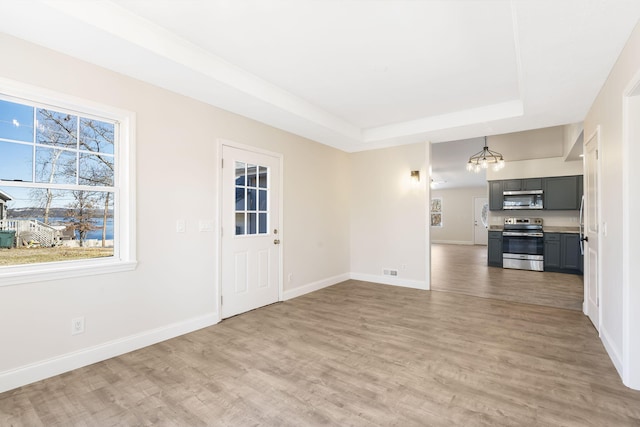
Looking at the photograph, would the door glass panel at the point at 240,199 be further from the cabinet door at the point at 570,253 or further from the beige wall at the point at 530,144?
the cabinet door at the point at 570,253

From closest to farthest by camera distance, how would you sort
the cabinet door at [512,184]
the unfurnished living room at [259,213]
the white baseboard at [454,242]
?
the unfurnished living room at [259,213] < the cabinet door at [512,184] < the white baseboard at [454,242]

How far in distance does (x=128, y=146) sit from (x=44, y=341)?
1712 mm

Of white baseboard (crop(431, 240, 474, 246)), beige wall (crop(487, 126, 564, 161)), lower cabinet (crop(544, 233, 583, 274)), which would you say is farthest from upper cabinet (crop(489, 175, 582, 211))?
white baseboard (crop(431, 240, 474, 246))

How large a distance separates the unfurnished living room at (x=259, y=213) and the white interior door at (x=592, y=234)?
6 cm

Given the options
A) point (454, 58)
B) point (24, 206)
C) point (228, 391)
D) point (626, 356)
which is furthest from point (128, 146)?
point (626, 356)

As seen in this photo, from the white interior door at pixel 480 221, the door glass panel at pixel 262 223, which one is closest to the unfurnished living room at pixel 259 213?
the door glass panel at pixel 262 223

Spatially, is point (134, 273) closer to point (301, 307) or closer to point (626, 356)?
point (301, 307)

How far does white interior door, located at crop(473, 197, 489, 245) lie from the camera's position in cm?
1324

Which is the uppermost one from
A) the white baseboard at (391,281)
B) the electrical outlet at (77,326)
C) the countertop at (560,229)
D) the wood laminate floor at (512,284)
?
the countertop at (560,229)

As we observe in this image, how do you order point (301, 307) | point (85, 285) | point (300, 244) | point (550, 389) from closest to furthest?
point (550, 389) → point (85, 285) → point (301, 307) → point (300, 244)

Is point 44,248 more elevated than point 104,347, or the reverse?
point 44,248

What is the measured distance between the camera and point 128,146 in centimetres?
292

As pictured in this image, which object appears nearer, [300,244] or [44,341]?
[44,341]

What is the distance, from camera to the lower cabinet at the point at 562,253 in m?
6.61
